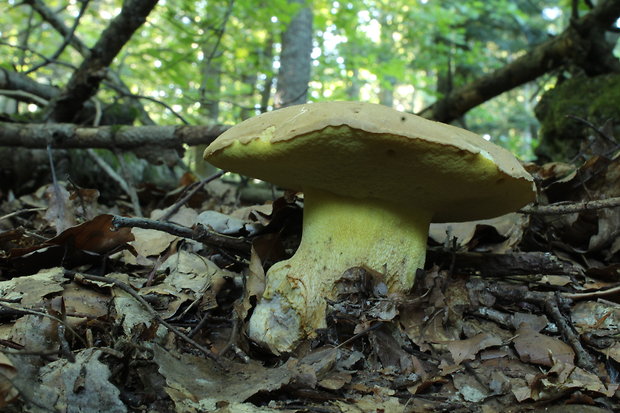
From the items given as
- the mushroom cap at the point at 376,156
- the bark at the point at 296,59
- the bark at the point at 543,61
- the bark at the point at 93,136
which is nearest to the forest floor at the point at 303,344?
the mushroom cap at the point at 376,156

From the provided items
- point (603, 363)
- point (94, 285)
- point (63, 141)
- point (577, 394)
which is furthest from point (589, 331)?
point (63, 141)

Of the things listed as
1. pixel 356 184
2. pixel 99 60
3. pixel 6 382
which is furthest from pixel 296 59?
pixel 6 382

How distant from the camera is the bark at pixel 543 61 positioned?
3.88m

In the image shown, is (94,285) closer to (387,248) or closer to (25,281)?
(25,281)

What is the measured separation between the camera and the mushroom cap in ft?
3.95

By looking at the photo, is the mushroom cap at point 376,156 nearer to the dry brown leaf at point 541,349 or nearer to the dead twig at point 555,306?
the dead twig at point 555,306

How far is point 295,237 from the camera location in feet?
6.98

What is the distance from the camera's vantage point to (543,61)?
4.44 meters

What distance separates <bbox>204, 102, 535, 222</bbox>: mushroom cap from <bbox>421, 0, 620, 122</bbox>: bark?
10.7ft

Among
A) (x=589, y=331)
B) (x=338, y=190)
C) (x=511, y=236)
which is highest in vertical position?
(x=338, y=190)

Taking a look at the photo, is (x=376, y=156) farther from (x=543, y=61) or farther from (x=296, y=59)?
(x=296, y=59)

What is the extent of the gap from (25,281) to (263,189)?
2.50 metres

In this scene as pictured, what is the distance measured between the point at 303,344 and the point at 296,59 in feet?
20.7

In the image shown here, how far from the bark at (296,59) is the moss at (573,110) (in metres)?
3.66
